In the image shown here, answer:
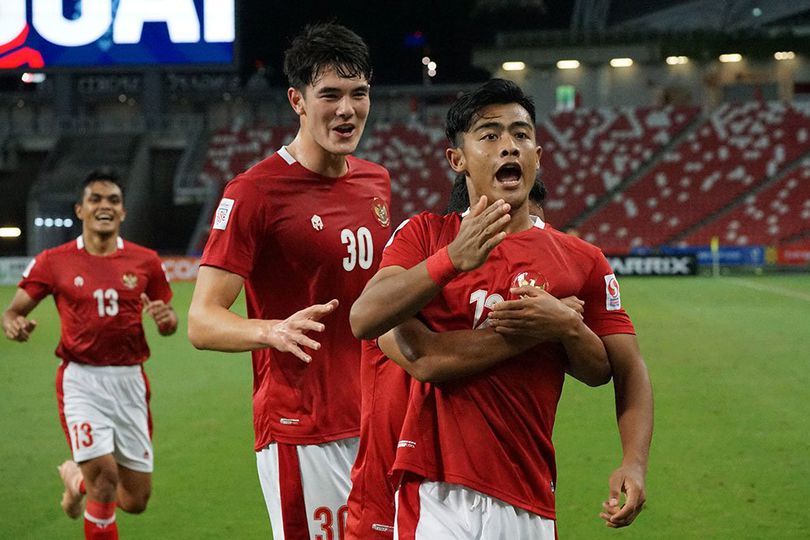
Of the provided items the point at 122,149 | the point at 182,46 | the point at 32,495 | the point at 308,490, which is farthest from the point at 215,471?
the point at 122,149

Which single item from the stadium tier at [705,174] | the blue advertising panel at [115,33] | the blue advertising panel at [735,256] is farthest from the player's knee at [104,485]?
the stadium tier at [705,174]

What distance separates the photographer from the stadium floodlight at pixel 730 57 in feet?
142

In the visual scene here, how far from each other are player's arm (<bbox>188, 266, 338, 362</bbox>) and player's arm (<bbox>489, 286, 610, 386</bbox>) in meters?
0.56

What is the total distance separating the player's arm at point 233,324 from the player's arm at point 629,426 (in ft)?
3.07

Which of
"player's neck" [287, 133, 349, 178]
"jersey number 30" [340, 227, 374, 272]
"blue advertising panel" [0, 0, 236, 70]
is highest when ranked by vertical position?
"blue advertising panel" [0, 0, 236, 70]

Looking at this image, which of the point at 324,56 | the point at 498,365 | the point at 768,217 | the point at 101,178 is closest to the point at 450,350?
the point at 498,365

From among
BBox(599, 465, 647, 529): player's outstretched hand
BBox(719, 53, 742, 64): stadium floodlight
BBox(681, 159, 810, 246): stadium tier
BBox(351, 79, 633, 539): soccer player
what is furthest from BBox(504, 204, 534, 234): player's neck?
BBox(719, 53, 742, 64): stadium floodlight

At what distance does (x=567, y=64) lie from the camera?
44.1 metres

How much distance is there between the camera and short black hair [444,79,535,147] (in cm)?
317

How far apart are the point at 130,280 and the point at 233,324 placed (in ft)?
12.2

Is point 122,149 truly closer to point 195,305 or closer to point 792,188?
point 792,188

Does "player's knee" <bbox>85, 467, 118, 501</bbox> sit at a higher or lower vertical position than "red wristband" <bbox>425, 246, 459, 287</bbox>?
lower

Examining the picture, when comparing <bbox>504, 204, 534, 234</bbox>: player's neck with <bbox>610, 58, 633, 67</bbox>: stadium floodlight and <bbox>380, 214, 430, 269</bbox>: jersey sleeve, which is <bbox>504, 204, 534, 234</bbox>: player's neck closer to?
<bbox>380, 214, 430, 269</bbox>: jersey sleeve

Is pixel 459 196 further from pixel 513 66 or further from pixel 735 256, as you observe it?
pixel 513 66
